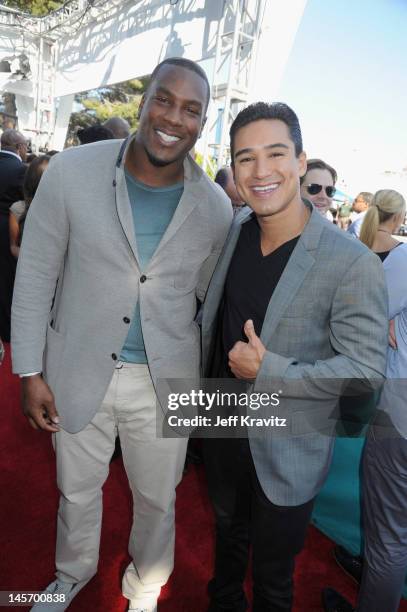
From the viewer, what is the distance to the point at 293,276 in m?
1.35

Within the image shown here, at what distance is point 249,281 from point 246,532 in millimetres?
1054

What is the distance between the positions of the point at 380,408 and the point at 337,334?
0.46 meters

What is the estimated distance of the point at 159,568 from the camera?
187 centimetres

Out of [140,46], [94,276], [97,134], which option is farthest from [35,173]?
[140,46]

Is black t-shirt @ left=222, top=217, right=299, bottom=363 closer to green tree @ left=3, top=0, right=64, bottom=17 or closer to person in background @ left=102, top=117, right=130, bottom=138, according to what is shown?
person in background @ left=102, top=117, right=130, bottom=138

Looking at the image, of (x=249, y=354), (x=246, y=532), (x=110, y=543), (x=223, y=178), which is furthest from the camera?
(x=223, y=178)

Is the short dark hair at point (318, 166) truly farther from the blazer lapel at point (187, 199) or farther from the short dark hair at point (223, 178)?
the blazer lapel at point (187, 199)

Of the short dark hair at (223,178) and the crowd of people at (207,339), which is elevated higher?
the short dark hair at (223,178)

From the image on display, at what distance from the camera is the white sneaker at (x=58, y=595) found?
5.98 ft

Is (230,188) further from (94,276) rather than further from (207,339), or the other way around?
(94,276)

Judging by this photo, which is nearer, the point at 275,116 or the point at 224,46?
the point at 275,116

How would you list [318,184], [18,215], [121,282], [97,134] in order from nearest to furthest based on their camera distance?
[121,282], [318,184], [97,134], [18,215]

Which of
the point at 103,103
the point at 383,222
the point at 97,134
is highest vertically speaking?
the point at 103,103

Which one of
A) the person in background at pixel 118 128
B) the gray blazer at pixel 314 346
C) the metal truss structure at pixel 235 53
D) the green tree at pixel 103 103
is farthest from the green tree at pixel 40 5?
the gray blazer at pixel 314 346
